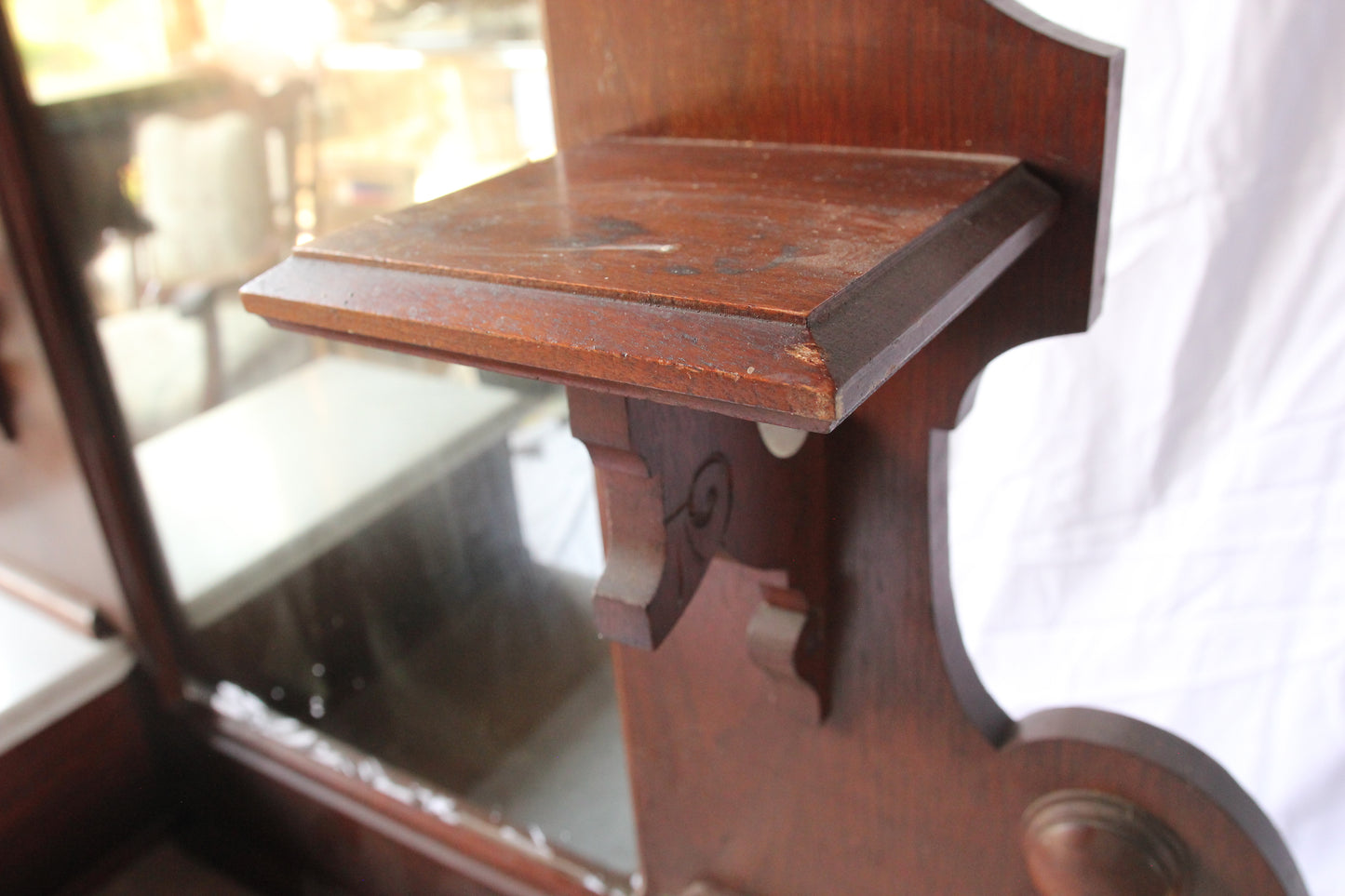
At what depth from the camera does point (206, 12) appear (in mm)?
959

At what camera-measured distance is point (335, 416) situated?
1106mm

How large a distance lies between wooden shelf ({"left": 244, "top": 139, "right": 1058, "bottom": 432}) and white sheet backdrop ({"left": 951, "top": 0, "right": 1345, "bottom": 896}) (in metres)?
0.18

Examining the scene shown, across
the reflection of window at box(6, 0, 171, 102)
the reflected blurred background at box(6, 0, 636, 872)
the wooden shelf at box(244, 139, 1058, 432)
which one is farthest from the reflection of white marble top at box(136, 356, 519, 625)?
the wooden shelf at box(244, 139, 1058, 432)

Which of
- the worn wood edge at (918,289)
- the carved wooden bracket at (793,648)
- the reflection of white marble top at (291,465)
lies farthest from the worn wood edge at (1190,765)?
the reflection of white marble top at (291,465)

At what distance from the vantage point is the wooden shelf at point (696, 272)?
33 cm

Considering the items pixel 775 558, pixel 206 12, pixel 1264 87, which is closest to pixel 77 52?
pixel 206 12

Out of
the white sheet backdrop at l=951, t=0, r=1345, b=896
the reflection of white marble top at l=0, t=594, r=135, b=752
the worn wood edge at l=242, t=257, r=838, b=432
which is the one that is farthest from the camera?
the reflection of white marble top at l=0, t=594, r=135, b=752

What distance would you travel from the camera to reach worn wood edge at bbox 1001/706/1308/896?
0.51 metres

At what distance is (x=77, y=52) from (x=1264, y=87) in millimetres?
971

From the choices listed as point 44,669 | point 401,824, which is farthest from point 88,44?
point 401,824

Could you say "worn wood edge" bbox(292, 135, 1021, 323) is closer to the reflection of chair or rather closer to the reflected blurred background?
the reflected blurred background

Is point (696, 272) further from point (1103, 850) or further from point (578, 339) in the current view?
point (1103, 850)

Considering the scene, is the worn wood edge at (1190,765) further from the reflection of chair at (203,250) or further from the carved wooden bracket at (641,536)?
the reflection of chair at (203,250)

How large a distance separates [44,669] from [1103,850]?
111 centimetres
